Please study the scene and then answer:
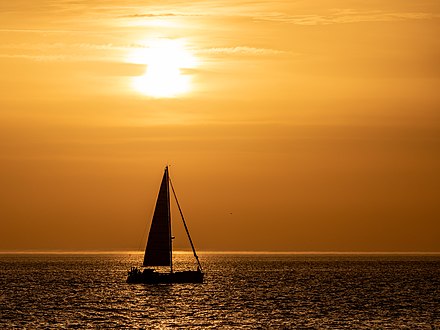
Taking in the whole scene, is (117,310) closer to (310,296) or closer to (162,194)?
(162,194)

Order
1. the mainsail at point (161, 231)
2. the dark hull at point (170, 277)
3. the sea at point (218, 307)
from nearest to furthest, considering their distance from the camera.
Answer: the sea at point (218, 307)
the mainsail at point (161, 231)
the dark hull at point (170, 277)

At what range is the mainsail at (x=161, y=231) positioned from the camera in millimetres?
135125

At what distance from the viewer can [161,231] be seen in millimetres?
135375

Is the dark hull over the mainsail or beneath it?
beneath

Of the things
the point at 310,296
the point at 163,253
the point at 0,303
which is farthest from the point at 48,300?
the point at 310,296

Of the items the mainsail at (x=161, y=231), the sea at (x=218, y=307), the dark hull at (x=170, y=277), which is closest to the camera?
the sea at (x=218, y=307)

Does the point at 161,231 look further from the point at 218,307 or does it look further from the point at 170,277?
the point at 218,307

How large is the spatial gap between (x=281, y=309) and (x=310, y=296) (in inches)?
986

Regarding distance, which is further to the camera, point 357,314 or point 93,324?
point 357,314

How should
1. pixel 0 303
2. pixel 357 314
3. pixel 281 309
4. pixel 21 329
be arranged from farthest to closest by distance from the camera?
pixel 0 303 < pixel 281 309 < pixel 357 314 < pixel 21 329

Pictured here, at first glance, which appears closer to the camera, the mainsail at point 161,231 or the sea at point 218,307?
the sea at point 218,307

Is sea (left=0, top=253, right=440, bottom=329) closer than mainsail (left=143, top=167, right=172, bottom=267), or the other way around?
sea (left=0, top=253, right=440, bottom=329)

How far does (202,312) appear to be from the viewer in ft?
360

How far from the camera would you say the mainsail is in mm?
135125
